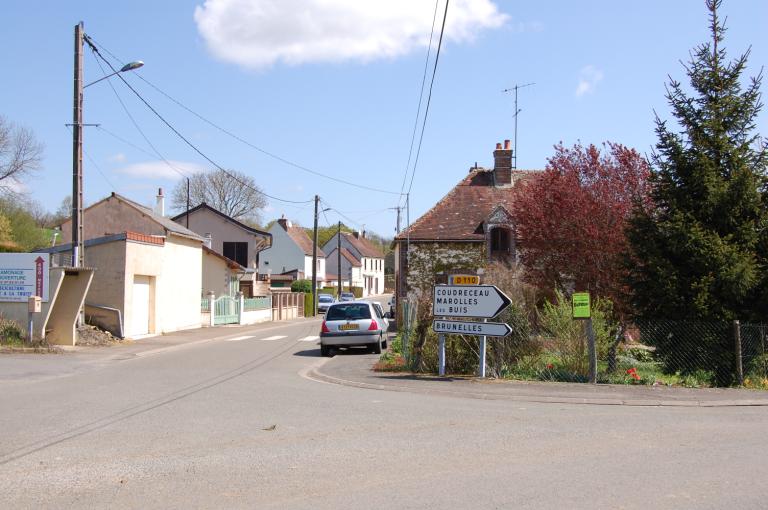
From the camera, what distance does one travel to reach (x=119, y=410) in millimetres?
10188

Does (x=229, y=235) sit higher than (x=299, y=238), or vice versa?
(x=299, y=238)

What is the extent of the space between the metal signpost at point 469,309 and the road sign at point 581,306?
4.22ft

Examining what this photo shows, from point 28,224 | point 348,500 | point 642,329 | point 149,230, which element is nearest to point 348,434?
point 348,500

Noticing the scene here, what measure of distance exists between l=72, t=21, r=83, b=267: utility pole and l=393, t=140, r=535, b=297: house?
603 inches

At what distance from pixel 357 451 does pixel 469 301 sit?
6.29m

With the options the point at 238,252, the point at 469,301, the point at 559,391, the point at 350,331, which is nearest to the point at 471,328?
the point at 469,301

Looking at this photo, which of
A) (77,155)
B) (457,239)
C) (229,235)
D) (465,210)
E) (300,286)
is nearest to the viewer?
(77,155)

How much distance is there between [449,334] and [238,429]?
6.00m

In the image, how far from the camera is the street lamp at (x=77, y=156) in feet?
66.9

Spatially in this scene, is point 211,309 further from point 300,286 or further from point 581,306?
point 300,286

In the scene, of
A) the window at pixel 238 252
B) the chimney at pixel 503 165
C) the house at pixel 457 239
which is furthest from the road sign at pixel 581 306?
the window at pixel 238 252

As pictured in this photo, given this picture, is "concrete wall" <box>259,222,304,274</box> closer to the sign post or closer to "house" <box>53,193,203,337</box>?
"house" <box>53,193,203,337</box>

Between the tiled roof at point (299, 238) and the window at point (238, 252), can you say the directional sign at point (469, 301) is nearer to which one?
the window at point (238, 252)

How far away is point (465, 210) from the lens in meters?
34.4
